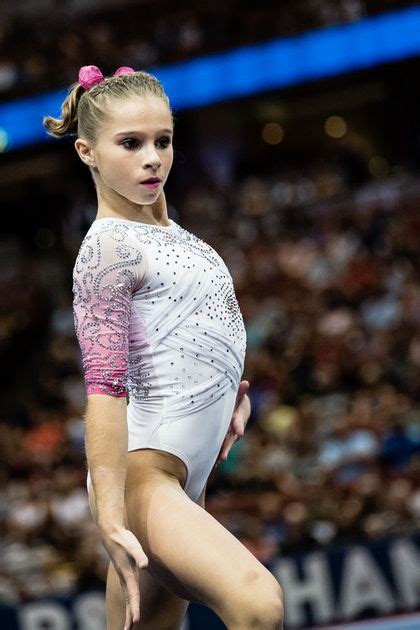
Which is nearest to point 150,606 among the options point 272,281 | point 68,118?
point 68,118

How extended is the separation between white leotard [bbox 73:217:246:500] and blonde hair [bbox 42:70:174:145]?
22 cm

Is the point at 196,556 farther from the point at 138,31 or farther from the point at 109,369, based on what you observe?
the point at 138,31

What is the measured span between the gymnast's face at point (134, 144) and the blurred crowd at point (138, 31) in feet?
32.4

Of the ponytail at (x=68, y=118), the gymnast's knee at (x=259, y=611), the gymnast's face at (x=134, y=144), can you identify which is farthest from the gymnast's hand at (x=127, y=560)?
the ponytail at (x=68, y=118)

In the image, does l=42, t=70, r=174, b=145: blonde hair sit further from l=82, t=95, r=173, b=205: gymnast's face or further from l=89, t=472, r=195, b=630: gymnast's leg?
l=89, t=472, r=195, b=630: gymnast's leg

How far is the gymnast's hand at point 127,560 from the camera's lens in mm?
2113

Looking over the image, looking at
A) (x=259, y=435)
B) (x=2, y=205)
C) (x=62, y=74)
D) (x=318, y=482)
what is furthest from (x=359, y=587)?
(x=2, y=205)

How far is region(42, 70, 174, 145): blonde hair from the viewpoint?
2434 millimetres

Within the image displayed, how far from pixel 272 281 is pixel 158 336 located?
825cm

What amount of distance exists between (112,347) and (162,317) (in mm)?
152

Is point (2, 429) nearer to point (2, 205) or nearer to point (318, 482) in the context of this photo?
point (318, 482)

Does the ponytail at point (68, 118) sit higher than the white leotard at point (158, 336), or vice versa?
the ponytail at point (68, 118)

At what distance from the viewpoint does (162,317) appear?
2.40 meters

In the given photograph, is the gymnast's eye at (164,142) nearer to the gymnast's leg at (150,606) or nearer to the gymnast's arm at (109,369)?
the gymnast's arm at (109,369)
